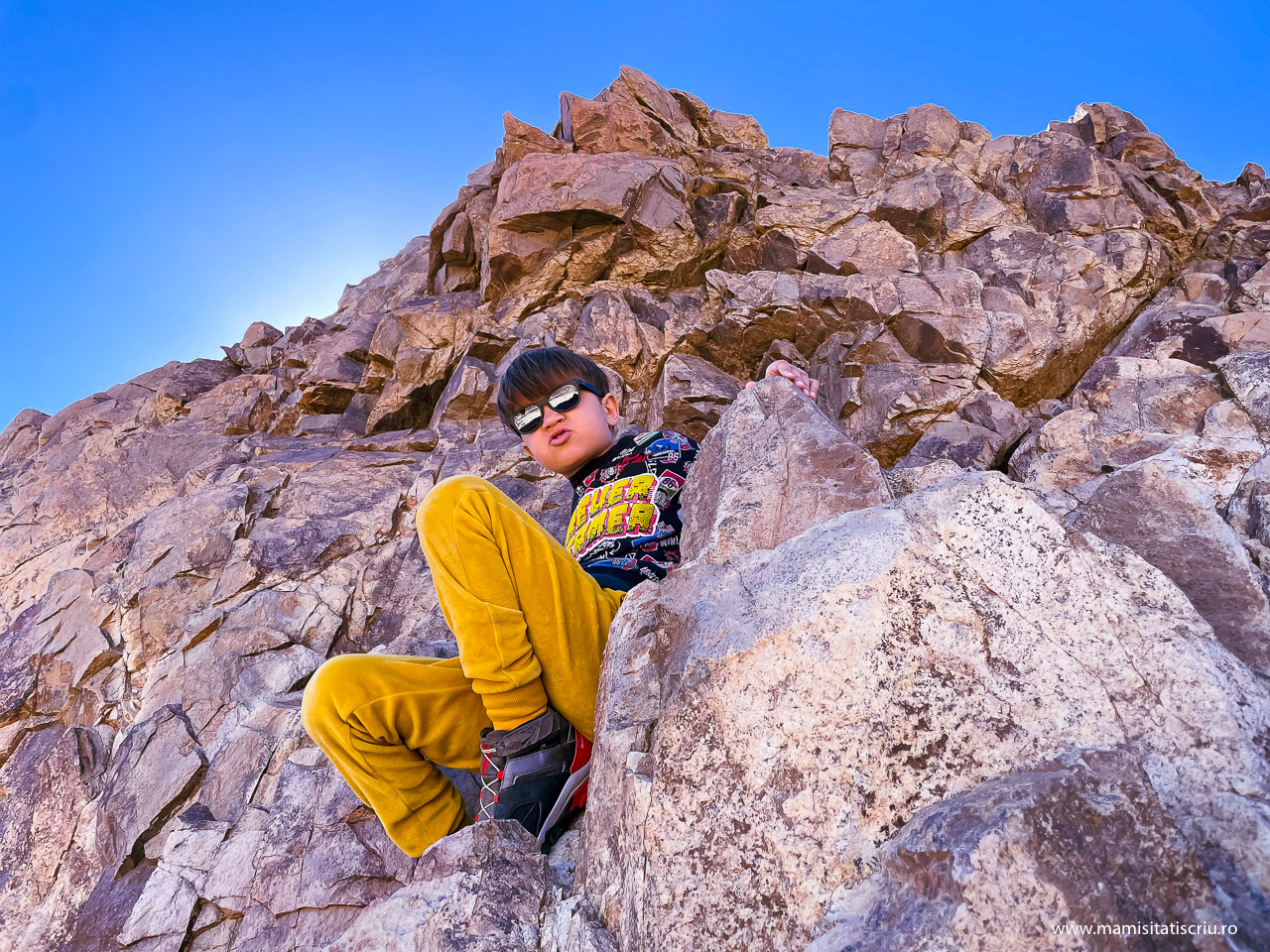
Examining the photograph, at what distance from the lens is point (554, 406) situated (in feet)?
14.4

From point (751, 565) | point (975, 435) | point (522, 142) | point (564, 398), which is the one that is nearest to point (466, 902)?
point (751, 565)

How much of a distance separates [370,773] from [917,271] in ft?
42.1

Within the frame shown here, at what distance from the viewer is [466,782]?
13.8 feet

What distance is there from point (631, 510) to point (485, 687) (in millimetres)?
1615

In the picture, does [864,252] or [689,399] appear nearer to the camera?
[689,399]

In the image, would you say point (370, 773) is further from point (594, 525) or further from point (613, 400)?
point (613, 400)

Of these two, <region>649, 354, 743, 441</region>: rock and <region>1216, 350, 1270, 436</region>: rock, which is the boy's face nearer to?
<region>649, 354, 743, 441</region>: rock

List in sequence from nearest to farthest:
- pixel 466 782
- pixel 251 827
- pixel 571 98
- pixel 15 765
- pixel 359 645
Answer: pixel 466 782
pixel 251 827
pixel 15 765
pixel 359 645
pixel 571 98

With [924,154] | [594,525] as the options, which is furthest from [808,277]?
[594,525]

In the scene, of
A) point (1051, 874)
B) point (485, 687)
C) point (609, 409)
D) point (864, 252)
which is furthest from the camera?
point (864, 252)

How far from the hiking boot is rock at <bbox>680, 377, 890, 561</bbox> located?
1.08 m

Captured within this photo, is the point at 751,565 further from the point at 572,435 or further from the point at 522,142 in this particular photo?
the point at 522,142

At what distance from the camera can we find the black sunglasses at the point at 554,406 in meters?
4.39

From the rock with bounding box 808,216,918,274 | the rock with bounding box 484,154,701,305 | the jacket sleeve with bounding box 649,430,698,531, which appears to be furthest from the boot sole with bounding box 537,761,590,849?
the rock with bounding box 808,216,918,274
